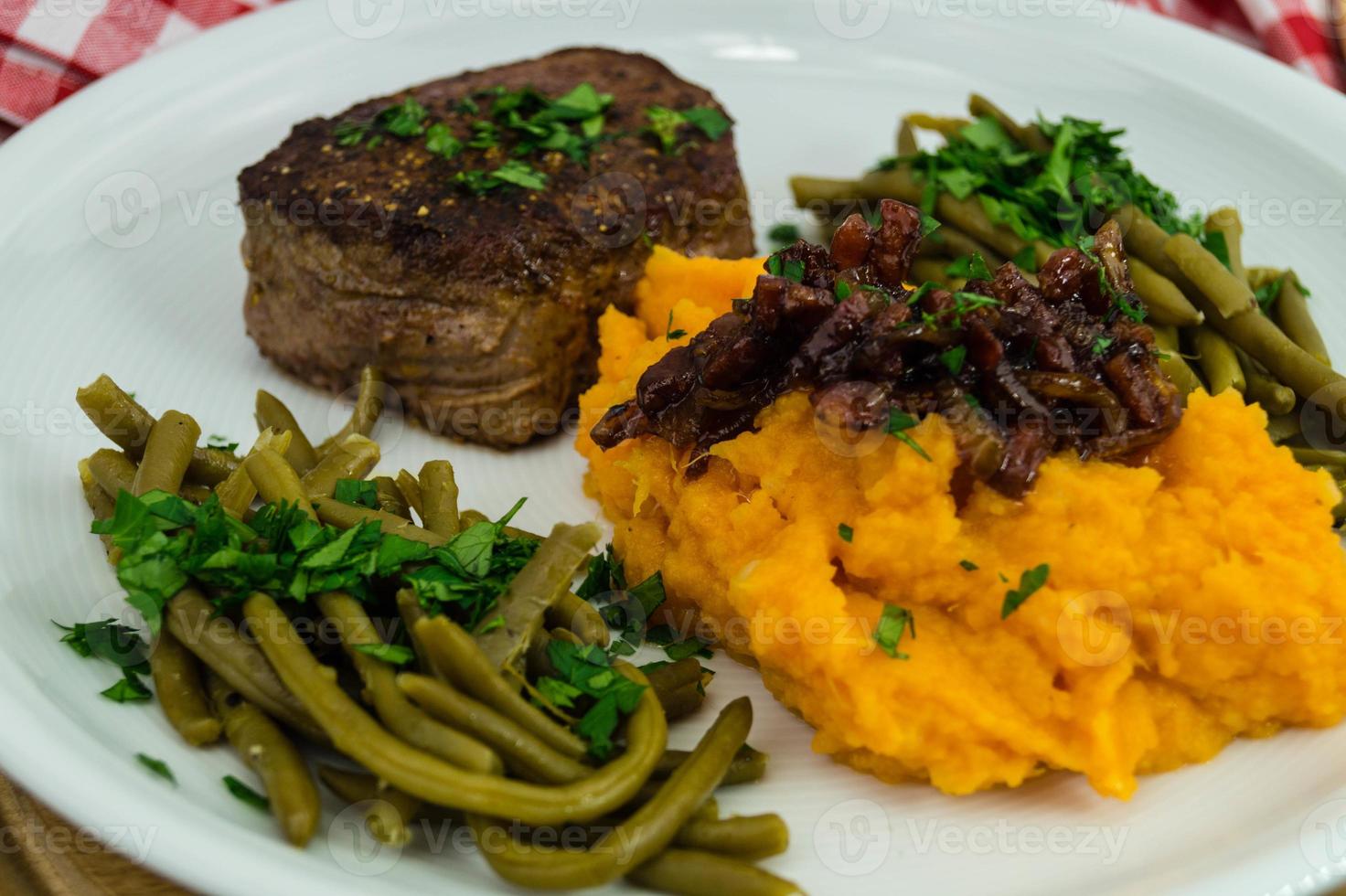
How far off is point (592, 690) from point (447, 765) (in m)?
0.50

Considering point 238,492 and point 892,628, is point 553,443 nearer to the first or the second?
point 238,492

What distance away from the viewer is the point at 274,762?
327 centimetres

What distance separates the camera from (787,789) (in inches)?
144

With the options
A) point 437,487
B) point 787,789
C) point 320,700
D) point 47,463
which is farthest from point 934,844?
point 47,463

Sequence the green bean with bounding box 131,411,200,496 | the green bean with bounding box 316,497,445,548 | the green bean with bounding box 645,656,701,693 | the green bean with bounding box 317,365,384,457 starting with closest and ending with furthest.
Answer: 1. the green bean with bounding box 645,656,701,693
2. the green bean with bounding box 316,497,445,548
3. the green bean with bounding box 131,411,200,496
4. the green bean with bounding box 317,365,384,457

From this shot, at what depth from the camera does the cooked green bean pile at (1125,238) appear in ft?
15.9

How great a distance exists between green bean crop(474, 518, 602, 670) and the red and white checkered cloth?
4.85 metres

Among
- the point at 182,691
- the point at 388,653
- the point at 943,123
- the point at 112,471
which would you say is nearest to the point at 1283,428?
the point at 943,123

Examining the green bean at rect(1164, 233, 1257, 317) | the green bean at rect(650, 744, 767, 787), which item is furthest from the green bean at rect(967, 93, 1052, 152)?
the green bean at rect(650, 744, 767, 787)

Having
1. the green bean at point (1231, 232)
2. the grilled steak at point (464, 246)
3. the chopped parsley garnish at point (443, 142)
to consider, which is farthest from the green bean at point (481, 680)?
the green bean at point (1231, 232)

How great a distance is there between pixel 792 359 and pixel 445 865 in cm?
189

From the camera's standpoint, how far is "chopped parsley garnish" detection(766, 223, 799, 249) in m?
6.41

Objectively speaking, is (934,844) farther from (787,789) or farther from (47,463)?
(47,463)

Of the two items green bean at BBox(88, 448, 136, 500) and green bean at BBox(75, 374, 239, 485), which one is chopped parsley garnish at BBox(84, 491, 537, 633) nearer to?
green bean at BBox(88, 448, 136, 500)
